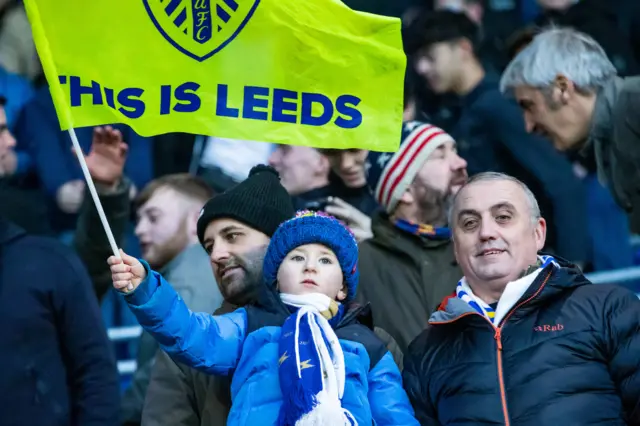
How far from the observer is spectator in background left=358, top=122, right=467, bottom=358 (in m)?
5.89

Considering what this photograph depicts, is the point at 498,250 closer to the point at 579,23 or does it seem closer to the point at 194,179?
the point at 194,179

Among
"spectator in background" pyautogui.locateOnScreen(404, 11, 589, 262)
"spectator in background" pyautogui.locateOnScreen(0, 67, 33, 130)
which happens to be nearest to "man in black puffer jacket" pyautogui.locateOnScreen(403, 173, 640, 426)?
"spectator in background" pyautogui.locateOnScreen(404, 11, 589, 262)

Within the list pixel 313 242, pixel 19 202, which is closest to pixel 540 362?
pixel 313 242

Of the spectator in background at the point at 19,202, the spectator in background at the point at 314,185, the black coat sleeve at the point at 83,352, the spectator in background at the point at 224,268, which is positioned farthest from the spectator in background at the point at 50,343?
the spectator in background at the point at 314,185

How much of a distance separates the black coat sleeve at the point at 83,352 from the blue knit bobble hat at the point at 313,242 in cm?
125

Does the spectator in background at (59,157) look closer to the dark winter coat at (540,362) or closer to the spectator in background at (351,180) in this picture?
the spectator in background at (351,180)

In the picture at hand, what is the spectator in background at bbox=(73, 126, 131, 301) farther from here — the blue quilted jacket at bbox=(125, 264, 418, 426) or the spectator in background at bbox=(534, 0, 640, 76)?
the spectator in background at bbox=(534, 0, 640, 76)

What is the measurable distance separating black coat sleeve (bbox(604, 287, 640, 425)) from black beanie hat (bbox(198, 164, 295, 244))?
4.58 feet

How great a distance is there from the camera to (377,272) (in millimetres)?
6004

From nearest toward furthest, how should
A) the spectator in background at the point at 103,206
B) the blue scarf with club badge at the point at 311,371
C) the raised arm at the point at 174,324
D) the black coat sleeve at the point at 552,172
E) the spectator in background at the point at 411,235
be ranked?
the blue scarf with club badge at the point at 311,371, the raised arm at the point at 174,324, the spectator in background at the point at 411,235, the spectator in background at the point at 103,206, the black coat sleeve at the point at 552,172

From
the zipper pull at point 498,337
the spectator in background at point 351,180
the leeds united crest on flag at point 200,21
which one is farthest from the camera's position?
the spectator in background at point 351,180

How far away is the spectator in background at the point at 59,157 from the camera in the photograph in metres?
7.63

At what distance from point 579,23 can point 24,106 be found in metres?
3.03

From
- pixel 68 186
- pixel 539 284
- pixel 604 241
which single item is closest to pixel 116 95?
pixel 539 284
